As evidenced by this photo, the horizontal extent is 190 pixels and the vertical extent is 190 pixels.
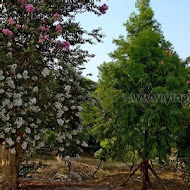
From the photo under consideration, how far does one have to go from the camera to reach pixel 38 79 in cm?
782

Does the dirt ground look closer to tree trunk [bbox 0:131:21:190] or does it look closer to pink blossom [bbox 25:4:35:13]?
tree trunk [bbox 0:131:21:190]

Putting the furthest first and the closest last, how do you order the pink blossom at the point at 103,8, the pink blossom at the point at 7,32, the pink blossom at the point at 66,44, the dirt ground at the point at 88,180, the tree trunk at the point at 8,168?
the dirt ground at the point at 88,180 → the tree trunk at the point at 8,168 → the pink blossom at the point at 103,8 → the pink blossom at the point at 66,44 → the pink blossom at the point at 7,32

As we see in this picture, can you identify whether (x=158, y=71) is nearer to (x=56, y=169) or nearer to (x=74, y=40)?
(x=74, y=40)

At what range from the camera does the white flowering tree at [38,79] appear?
742cm

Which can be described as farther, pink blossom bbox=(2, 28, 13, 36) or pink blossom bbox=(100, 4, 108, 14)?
pink blossom bbox=(100, 4, 108, 14)

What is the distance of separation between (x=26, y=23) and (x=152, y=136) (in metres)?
4.89

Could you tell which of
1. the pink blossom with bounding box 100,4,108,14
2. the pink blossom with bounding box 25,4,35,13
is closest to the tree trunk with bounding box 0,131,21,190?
the pink blossom with bounding box 25,4,35,13

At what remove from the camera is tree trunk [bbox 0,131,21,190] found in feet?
29.5

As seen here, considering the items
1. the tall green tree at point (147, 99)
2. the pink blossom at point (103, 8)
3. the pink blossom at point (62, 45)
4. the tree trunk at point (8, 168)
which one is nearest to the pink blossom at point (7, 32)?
the pink blossom at point (62, 45)

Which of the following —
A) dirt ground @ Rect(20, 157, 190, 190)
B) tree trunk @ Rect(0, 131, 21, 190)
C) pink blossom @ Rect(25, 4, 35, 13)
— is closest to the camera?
pink blossom @ Rect(25, 4, 35, 13)

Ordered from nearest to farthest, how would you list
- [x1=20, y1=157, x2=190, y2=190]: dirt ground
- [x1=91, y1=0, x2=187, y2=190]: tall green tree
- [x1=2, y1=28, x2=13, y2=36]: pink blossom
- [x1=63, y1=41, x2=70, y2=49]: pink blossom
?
[x1=2, y1=28, x2=13, y2=36]: pink blossom < [x1=63, y1=41, x2=70, y2=49]: pink blossom < [x1=91, y1=0, x2=187, y2=190]: tall green tree < [x1=20, y1=157, x2=190, y2=190]: dirt ground

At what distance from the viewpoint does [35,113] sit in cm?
792

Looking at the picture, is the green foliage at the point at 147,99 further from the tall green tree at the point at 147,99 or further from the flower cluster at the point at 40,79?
the flower cluster at the point at 40,79

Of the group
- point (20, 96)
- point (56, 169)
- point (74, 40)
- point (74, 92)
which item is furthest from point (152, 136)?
point (56, 169)
